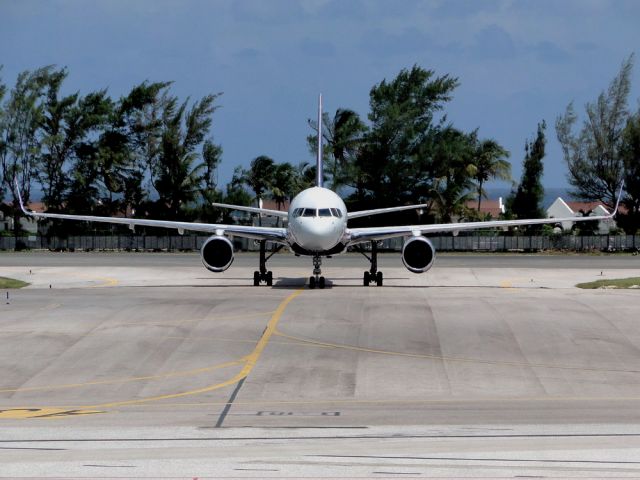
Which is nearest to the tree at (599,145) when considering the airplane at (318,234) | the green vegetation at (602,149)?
the green vegetation at (602,149)

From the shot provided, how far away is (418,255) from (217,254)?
30.6 feet

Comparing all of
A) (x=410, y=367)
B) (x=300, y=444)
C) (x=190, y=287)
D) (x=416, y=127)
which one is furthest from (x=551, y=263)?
(x=300, y=444)

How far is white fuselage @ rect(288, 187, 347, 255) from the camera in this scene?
4366 cm

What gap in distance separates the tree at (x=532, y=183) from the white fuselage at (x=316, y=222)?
7627 centimetres

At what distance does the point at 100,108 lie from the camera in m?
114

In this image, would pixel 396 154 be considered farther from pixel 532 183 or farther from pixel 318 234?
pixel 318 234

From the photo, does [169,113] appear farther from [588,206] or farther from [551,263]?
[588,206]

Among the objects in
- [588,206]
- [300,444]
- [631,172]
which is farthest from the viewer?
[588,206]

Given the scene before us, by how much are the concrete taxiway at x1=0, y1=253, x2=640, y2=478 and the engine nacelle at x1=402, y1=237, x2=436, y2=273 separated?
307cm

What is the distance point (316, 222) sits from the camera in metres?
43.7

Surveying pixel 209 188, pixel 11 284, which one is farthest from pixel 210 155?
pixel 11 284

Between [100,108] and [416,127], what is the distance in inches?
1404

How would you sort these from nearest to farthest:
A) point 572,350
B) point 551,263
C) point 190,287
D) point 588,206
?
point 572,350
point 190,287
point 551,263
point 588,206

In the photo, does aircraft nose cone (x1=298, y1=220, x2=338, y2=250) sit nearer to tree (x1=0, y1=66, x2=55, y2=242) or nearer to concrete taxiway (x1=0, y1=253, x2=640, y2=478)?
concrete taxiway (x1=0, y1=253, x2=640, y2=478)
